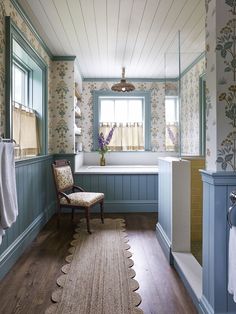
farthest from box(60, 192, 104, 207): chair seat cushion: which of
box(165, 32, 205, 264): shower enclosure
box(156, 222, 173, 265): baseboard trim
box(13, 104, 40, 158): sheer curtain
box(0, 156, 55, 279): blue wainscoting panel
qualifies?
box(165, 32, 205, 264): shower enclosure

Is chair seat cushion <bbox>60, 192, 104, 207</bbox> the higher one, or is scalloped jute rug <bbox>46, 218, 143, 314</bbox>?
chair seat cushion <bbox>60, 192, 104, 207</bbox>

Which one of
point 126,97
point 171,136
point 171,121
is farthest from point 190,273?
point 126,97

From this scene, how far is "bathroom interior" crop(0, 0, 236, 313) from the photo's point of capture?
65.2 inches

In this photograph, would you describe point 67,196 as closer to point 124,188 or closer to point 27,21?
point 124,188

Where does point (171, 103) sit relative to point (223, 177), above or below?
above

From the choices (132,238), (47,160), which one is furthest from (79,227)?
(47,160)

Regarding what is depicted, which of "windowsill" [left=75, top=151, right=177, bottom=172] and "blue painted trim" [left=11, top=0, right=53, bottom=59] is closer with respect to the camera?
"blue painted trim" [left=11, top=0, right=53, bottom=59]

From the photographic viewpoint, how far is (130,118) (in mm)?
5273

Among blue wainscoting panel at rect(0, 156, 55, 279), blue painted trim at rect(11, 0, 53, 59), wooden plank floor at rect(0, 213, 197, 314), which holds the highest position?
blue painted trim at rect(11, 0, 53, 59)

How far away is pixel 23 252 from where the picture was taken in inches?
107

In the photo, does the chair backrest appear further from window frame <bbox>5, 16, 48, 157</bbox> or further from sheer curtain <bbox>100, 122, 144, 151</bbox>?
sheer curtain <bbox>100, 122, 144, 151</bbox>

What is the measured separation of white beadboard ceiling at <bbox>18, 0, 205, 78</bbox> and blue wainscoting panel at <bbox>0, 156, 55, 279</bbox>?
1542 mm

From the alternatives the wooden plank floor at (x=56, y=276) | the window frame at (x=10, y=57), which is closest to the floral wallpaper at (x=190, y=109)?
the wooden plank floor at (x=56, y=276)

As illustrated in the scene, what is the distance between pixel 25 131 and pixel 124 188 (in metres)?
1.81
